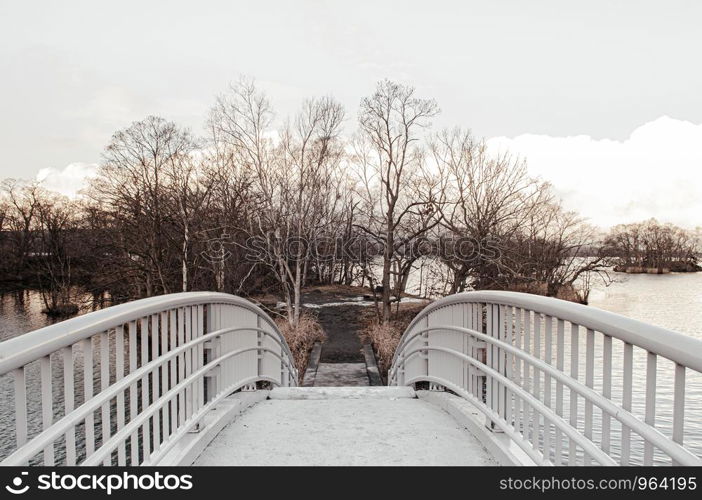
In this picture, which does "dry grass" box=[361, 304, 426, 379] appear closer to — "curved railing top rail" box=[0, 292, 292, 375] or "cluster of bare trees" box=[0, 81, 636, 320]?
"cluster of bare trees" box=[0, 81, 636, 320]

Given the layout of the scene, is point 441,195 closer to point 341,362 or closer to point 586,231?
point 341,362

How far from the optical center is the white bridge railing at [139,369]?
1.58 metres

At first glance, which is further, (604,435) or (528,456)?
(528,456)

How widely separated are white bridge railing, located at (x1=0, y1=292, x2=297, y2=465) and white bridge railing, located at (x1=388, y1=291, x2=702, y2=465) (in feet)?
6.06

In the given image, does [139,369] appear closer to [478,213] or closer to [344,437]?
[344,437]

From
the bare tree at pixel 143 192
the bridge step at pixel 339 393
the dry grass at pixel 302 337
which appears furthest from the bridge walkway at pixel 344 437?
the bare tree at pixel 143 192

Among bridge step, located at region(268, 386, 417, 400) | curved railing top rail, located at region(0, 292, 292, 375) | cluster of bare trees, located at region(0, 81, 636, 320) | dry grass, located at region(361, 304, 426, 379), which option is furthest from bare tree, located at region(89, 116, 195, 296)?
curved railing top rail, located at region(0, 292, 292, 375)

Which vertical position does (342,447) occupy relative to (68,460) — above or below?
below

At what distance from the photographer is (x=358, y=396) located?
5.52 metres

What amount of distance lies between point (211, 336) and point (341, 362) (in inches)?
421

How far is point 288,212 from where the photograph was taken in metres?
17.3

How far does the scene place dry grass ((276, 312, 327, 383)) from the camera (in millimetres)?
14297
